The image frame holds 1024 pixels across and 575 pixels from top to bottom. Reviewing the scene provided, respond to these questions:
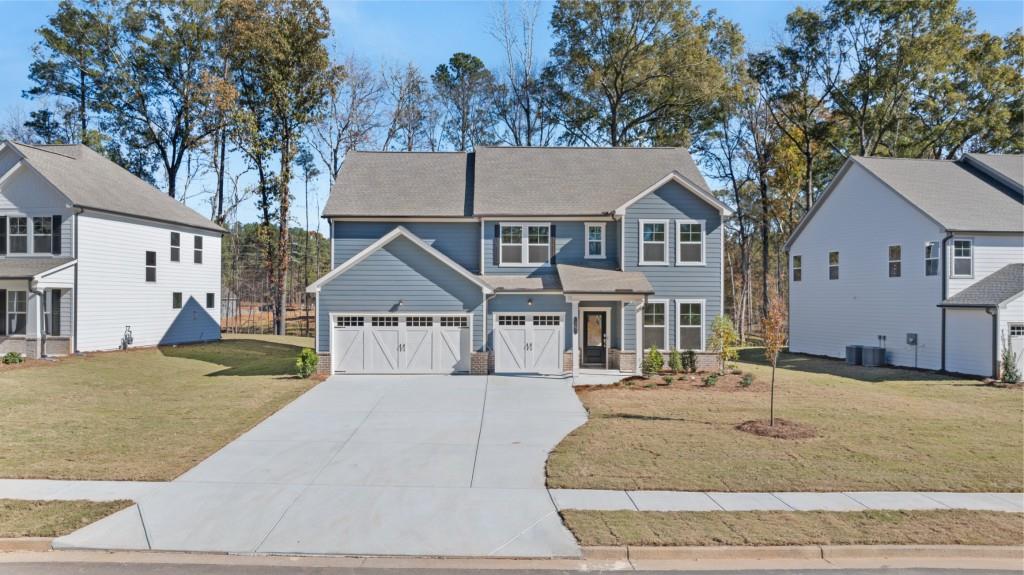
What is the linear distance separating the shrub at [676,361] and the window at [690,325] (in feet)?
2.61

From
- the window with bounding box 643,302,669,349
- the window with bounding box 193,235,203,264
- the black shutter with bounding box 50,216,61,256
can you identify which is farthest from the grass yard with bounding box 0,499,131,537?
the window with bounding box 193,235,203,264

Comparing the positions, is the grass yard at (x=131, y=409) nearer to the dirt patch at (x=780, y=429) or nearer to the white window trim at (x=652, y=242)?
the dirt patch at (x=780, y=429)

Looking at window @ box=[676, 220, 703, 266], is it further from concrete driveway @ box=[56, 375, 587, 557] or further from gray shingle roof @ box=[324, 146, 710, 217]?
concrete driveway @ box=[56, 375, 587, 557]

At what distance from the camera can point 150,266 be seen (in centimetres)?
2789

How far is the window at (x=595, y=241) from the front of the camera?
77.4 feet

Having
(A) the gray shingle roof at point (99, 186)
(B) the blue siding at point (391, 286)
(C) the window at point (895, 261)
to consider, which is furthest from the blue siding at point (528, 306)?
(A) the gray shingle roof at point (99, 186)

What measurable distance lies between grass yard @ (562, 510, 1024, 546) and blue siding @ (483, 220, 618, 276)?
15195 mm

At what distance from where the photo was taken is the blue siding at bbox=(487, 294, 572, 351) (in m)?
21.4

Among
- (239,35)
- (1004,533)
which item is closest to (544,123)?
(239,35)

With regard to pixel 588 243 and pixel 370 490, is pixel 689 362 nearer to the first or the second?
pixel 588 243

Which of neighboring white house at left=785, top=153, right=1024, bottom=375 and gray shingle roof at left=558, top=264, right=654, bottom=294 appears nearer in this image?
gray shingle roof at left=558, top=264, right=654, bottom=294

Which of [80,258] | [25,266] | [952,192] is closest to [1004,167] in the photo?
[952,192]

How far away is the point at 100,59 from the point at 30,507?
1513 inches

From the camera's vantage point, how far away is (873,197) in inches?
1079
